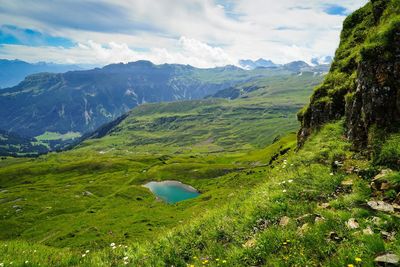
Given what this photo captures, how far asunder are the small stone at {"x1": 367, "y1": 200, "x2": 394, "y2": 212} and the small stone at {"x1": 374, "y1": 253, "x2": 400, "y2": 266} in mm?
3360

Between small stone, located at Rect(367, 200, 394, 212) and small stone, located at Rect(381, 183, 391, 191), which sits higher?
small stone, located at Rect(381, 183, 391, 191)

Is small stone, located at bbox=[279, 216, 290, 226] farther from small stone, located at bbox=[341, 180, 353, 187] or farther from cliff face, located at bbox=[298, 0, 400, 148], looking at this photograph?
cliff face, located at bbox=[298, 0, 400, 148]

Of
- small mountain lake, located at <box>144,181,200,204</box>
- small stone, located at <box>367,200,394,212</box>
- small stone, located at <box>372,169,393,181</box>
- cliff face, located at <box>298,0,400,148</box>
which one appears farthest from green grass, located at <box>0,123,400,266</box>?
small mountain lake, located at <box>144,181,200,204</box>

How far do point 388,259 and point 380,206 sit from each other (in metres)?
3.95

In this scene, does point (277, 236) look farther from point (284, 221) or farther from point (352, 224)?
point (352, 224)

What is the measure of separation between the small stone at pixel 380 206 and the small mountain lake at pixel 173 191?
154338mm

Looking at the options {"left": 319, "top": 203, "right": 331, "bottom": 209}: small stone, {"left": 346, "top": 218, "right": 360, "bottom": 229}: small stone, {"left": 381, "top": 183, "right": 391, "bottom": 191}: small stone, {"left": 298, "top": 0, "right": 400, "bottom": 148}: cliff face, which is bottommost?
{"left": 319, "top": 203, "right": 331, "bottom": 209}: small stone

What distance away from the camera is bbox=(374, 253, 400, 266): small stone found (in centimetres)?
809

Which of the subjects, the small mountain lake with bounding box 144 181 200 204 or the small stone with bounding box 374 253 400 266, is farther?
the small mountain lake with bounding box 144 181 200 204

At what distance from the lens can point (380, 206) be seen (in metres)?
11.7

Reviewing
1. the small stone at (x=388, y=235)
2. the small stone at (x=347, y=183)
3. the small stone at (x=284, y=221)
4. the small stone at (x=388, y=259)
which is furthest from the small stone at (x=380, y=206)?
the small stone at (x=388, y=259)

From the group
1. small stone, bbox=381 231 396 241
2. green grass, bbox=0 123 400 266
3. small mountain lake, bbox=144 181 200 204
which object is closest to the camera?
small stone, bbox=381 231 396 241

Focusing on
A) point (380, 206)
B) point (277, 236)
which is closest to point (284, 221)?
point (277, 236)

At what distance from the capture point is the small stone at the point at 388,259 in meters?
8.09
